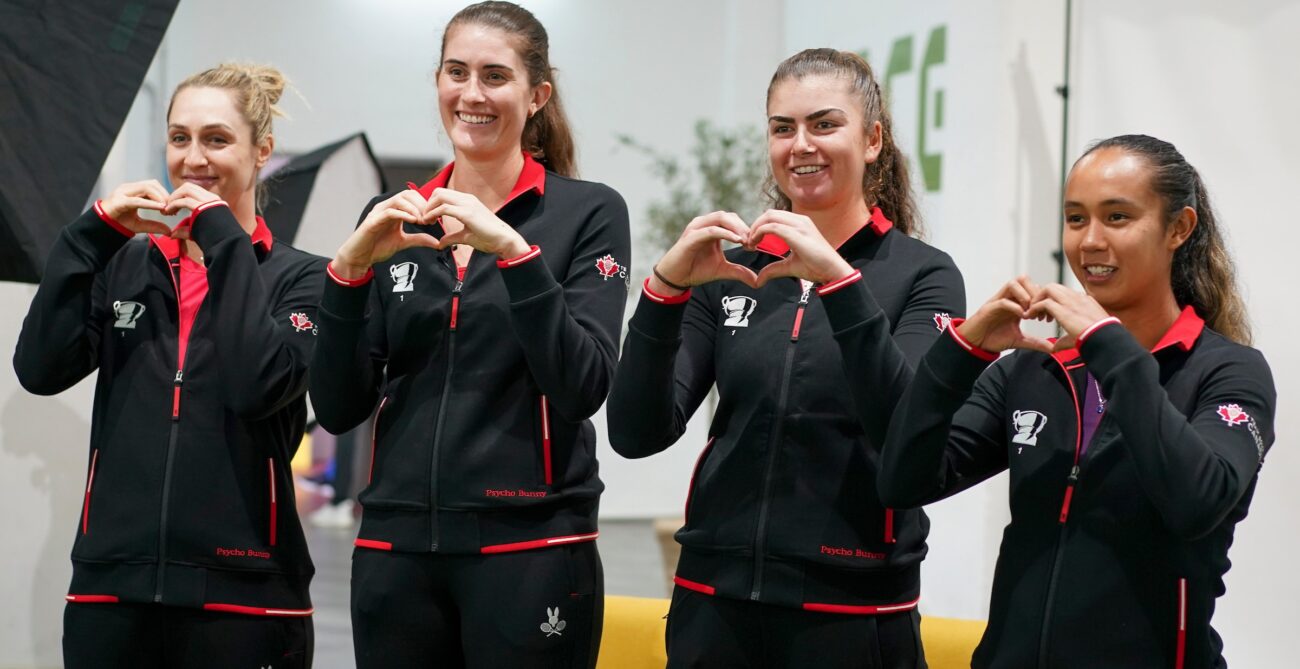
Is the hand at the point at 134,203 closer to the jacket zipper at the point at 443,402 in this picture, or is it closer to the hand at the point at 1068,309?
the jacket zipper at the point at 443,402

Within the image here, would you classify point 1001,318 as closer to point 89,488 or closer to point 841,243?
point 841,243

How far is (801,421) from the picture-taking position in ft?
7.08

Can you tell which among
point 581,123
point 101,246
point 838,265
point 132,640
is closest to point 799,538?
point 838,265

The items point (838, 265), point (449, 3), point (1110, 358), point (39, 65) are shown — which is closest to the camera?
point (1110, 358)

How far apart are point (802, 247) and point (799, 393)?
27 centimetres

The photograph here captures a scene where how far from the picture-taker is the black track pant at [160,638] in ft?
7.99

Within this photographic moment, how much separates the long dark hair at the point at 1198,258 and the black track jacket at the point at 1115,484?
0.17 feet

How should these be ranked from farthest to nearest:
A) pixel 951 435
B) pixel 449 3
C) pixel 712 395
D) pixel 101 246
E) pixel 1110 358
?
pixel 449 3 < pixel 712 395 < pixel 101 246 < pixel 951 435 < pixel 1110 358

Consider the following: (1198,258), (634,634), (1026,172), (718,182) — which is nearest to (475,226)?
(1198,258)

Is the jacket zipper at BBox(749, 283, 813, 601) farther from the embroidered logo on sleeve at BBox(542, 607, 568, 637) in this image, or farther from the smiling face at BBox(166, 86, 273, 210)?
the smiling face at BBox(166, 86, 273, 210)

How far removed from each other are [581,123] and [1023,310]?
906cm

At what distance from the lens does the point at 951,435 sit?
2.18 m

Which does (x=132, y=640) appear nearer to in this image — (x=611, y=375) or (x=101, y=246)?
(x=101, y=246)

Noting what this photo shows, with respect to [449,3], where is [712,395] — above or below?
below
